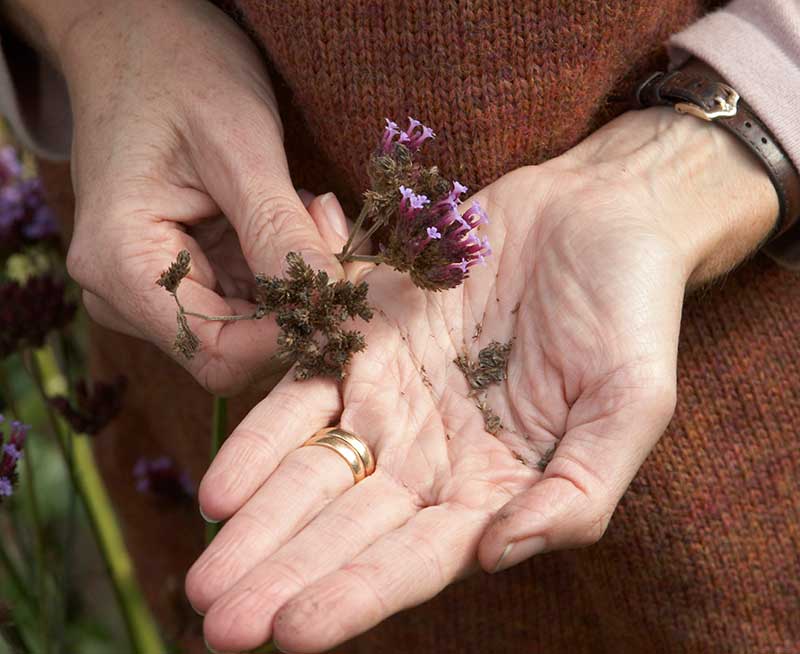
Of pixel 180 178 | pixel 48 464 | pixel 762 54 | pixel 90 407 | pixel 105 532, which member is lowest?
pixel 48 464

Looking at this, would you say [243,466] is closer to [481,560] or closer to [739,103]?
[481,560]

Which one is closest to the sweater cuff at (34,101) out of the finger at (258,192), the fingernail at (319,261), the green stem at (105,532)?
the green stem at (105,532)

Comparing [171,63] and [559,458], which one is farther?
[171,63]

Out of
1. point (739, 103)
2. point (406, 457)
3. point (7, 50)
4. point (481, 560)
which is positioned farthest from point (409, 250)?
point (7, 50)

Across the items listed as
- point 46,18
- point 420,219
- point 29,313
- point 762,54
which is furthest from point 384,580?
point 46,18

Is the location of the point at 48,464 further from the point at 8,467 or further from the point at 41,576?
the point at 8,467

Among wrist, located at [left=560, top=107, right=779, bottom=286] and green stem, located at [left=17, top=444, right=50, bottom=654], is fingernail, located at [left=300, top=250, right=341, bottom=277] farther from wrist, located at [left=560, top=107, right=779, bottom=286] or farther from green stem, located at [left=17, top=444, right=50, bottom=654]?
green stem, located at [left=17, top=444, right=50, bottom=654]
